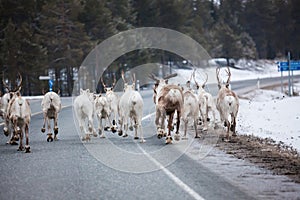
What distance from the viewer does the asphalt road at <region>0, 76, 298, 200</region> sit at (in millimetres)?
9984

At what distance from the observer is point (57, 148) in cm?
1622

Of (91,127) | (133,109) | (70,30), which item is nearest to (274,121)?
(133,109)

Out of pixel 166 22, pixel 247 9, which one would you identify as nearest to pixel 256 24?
pixel 247 9

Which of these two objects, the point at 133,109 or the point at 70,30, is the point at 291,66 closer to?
the point at 70,30

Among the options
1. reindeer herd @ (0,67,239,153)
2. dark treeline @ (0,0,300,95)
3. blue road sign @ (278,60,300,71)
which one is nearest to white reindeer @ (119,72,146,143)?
reindeer herd @ (0,67,239,153)

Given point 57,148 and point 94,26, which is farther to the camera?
point 94,26

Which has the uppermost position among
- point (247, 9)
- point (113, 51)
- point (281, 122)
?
point (247, 9)

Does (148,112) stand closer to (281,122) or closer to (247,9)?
(281,122)

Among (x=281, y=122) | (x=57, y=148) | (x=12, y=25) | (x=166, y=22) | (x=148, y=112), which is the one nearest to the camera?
(x=57, y=148)

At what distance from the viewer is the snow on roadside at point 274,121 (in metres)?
21.1

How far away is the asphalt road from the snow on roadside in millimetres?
4546

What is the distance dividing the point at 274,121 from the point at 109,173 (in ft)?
51.6

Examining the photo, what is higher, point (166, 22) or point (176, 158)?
point (166, 22)

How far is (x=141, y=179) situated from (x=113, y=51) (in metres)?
51.9
